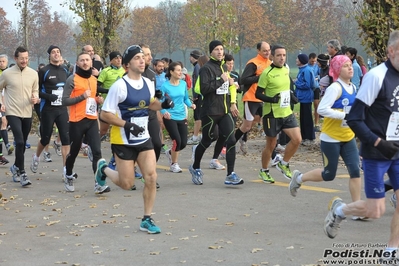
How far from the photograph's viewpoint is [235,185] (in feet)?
36.7

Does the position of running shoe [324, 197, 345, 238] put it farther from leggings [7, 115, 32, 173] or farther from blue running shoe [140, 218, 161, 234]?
leggings [7, 115, 32, 173]

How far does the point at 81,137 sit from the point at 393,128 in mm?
5838

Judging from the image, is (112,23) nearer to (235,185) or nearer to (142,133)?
(235,185)

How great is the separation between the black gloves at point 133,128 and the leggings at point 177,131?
4.28 metres

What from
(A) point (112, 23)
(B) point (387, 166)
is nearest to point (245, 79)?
(B) point (387, 166)

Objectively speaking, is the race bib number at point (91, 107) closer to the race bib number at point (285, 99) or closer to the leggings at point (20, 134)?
the leggings at point (20, 134)

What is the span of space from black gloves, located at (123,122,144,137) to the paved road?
1041 mm

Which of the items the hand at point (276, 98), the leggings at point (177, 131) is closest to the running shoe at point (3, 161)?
the leggings at point (177, 131)

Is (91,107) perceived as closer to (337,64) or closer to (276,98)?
(276,98)

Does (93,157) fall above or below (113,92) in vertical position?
below

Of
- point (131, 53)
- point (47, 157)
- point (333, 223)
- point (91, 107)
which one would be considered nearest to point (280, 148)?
point (47, 157)

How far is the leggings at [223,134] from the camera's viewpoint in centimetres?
1114

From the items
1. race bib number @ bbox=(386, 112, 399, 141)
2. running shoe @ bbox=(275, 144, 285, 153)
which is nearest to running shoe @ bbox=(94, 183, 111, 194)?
running shoe @ bbox=(275, 144, 285, 153)

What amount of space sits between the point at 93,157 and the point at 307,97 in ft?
22.6
